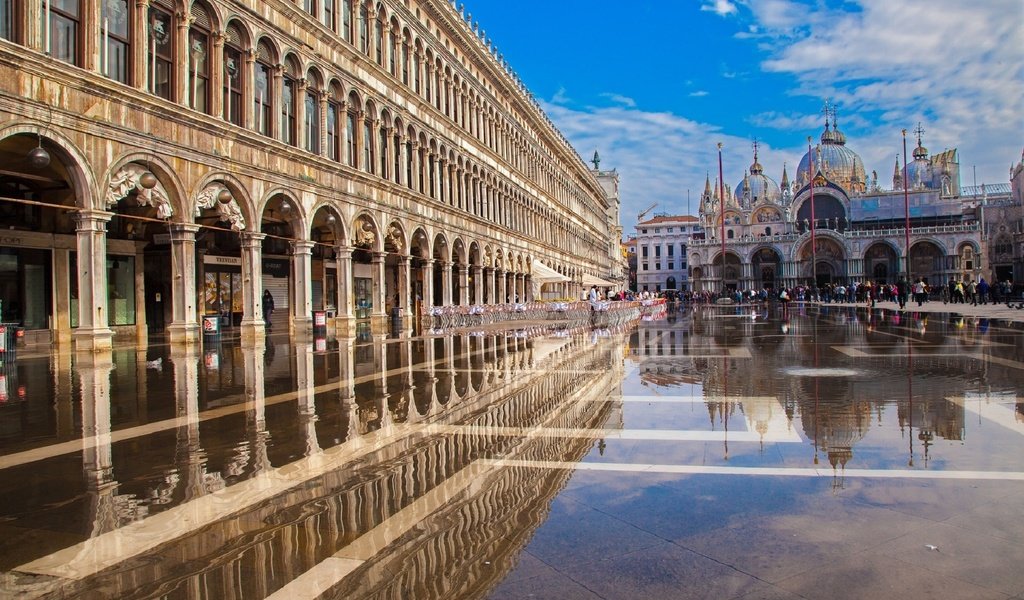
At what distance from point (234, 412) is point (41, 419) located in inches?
86.5

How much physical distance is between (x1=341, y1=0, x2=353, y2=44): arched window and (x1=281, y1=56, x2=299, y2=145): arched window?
3866mm

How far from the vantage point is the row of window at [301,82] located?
55.6ft

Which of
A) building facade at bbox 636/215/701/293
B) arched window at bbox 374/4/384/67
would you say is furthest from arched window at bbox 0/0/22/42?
building facade at bbox 636/215/701/293

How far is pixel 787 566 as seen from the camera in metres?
3.68

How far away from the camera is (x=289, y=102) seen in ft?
77.6

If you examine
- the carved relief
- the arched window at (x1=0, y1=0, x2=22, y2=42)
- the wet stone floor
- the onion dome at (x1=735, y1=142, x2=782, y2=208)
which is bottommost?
the wet stone floor

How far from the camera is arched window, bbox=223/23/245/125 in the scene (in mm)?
20328

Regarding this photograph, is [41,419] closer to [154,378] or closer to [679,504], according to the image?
[154,378]

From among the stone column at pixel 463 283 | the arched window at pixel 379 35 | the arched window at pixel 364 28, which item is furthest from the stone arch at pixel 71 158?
the stone column at pixel 463 283

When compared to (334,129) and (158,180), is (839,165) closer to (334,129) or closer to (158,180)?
(334,129)

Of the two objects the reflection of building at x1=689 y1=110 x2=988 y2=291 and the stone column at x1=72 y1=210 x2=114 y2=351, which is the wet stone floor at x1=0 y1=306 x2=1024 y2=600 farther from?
the reflection of building at x1=689 y1=110 x2=988 y2=291

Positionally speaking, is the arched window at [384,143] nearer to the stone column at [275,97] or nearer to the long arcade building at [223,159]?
the long arcade building at [223,159]

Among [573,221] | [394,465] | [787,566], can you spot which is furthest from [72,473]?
[573,221]

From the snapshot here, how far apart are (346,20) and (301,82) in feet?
16.1
